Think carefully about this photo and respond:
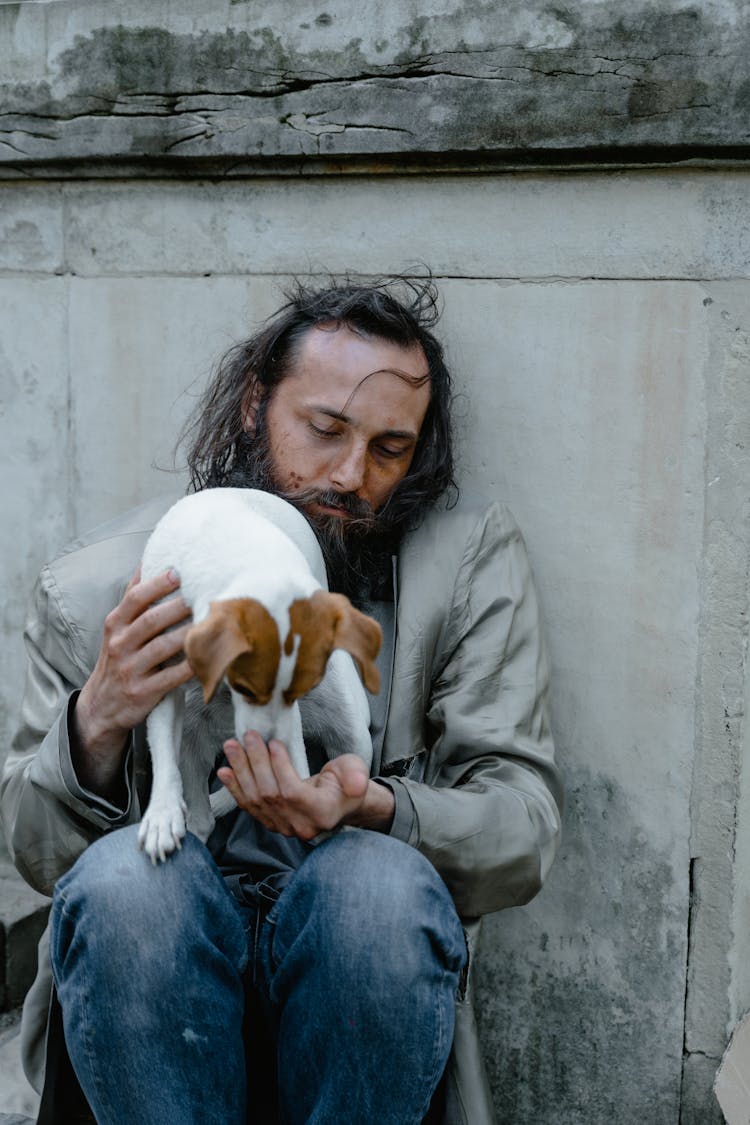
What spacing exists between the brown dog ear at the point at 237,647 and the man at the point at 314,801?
173 millimetres

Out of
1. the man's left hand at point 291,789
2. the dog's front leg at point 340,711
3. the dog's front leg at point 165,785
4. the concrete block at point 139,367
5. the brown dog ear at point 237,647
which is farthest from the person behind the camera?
the concrete block at point 139,367

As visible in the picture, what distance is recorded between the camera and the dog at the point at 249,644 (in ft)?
5.50

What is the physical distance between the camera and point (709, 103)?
88.4 inches

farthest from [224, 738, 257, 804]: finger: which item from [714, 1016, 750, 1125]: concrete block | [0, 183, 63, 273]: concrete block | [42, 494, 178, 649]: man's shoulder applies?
[0, 183, 63, 273]: concrete block

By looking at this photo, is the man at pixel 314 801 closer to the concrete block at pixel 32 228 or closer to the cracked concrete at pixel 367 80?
the cracked concrete at pixel 367 80

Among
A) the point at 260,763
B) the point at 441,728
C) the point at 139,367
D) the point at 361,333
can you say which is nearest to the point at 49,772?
the point at 260,763

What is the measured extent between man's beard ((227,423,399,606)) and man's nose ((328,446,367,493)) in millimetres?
20

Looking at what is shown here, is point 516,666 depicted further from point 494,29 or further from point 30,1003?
point 494,29

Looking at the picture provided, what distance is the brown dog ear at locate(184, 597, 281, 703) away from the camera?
1.61 m

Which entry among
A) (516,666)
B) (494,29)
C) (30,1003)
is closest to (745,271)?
(494,29)

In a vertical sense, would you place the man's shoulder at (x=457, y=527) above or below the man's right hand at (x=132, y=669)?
above

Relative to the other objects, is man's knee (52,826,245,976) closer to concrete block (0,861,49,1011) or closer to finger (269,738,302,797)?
finger (269,738,302,797)

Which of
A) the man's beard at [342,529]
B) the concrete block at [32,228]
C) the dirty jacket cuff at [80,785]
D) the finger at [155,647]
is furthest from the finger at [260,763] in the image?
the concrete block at [32,228]

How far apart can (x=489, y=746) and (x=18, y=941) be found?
1.42 metres
